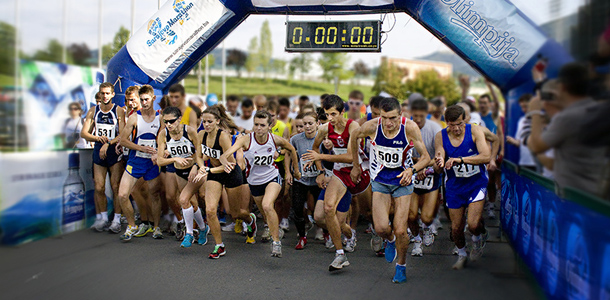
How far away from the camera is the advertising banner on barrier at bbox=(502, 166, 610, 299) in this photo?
11.8 feet

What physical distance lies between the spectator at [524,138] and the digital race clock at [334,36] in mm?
3562

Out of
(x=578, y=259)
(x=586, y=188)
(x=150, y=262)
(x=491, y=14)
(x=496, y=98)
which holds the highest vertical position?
(x=491, y=14)

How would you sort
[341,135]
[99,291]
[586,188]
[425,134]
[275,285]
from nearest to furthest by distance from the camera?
[586,188]
[99,291]
[275,285]
[341,135]
[425,134]

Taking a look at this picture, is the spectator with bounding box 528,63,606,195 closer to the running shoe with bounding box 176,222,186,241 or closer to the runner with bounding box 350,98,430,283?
the runner with bounding box 350,98,430,283

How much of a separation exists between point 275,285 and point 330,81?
8612 cm

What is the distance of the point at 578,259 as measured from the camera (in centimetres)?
403

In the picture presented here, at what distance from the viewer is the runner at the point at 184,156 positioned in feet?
25.8

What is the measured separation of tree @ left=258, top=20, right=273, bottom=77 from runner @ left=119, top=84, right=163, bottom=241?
291 feet

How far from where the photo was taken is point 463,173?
22.8 feet

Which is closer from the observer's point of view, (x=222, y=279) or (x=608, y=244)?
(x=608, y=244)

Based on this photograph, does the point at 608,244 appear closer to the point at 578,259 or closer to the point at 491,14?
the point at 578,259

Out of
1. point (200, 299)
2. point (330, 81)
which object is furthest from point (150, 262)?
point (330, 81)

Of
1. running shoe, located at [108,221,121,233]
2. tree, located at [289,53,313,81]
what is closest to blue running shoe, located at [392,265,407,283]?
running shoe, located at [108,221,121,233]

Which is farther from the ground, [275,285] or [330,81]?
[330,81]
